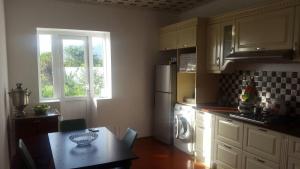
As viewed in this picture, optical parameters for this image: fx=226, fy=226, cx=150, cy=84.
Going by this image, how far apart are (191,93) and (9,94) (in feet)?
9.58

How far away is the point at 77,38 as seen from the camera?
410 cm

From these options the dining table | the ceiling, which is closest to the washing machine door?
the dining table

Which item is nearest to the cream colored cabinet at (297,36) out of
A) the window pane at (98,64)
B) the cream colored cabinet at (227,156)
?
the cream colored cabinet at (227,156)

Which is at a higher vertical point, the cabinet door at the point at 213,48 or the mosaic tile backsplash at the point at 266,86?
the cabinet door at the point at 213,48

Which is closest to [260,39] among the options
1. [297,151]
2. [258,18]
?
[258,18]

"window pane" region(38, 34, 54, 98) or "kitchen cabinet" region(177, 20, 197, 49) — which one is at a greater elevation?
"kitchen cabinet" region(177, 20, 197, 49)

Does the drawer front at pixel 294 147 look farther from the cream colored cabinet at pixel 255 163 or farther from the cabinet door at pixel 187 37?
the cabinet door at pixel 187 37

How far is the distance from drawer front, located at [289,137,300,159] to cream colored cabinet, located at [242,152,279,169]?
23cm

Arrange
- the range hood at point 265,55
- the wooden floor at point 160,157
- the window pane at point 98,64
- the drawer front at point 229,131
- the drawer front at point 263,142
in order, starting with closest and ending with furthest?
the drawer front at point 263,142 < the range hood at point 265,55 < the drawer front at point 229,131 < the wooden floor at point 160,157 < the window pane at point 98,64

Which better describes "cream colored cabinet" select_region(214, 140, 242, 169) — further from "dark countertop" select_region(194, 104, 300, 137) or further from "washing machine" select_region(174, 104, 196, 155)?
"washing machine" select_region(174, 104, 196, 155)

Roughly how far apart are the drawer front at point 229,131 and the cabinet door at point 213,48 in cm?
82

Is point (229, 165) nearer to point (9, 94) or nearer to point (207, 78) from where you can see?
point (207, 78)

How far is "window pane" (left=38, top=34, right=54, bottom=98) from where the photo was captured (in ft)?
12.6

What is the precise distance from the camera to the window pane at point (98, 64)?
427cm
